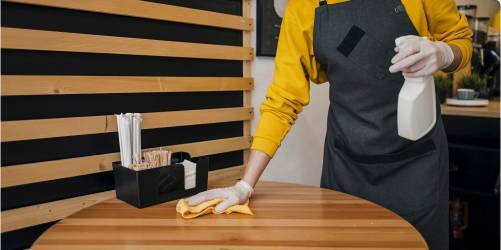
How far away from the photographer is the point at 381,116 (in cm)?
145

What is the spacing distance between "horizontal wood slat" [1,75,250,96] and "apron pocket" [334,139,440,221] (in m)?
0.67

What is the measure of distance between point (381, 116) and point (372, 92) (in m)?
0.08

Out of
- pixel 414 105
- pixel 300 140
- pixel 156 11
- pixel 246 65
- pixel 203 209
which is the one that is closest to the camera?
pixel 414 105

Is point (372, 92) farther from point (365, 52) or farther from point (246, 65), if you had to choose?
point (246, 65)

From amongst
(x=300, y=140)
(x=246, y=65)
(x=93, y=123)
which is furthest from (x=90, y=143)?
(x=300, y=140)

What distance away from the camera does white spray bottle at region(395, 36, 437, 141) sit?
105 centimetres

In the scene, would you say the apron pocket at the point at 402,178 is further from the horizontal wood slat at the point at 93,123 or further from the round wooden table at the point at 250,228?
the horizontal wood slat at the point at 93,123

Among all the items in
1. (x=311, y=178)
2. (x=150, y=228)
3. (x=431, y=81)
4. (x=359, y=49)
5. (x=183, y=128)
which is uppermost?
(x=359, y=49)

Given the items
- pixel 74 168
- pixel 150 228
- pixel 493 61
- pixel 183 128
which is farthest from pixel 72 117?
pixel 493 61

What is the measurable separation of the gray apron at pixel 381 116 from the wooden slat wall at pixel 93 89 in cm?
57

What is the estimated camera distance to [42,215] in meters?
1.40

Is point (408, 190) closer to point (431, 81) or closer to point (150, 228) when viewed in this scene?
point (431, 81)

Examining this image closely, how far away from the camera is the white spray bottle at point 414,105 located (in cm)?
105

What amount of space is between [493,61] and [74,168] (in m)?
3.01
